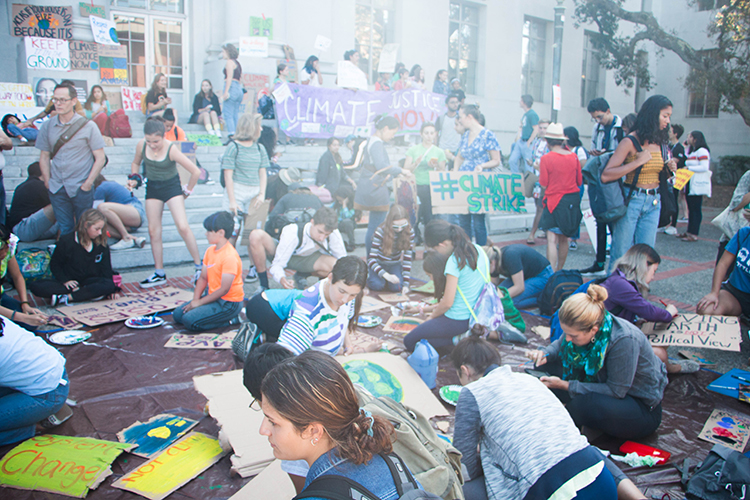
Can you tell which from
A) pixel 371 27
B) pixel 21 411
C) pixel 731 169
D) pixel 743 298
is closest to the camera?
pixel 21 411

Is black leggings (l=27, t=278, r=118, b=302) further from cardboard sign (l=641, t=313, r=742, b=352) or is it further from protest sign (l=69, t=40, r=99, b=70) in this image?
protest sign (l=69, t=40, r=99, b=70)

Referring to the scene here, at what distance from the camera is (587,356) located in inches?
112

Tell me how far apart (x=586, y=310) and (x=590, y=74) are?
737 inches

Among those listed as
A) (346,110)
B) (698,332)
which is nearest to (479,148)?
(698,332)

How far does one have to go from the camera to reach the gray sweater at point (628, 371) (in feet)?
8.97

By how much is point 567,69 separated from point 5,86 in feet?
51.0

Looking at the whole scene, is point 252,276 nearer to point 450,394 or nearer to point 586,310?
point 450,394

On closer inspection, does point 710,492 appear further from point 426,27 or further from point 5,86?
point 426,27

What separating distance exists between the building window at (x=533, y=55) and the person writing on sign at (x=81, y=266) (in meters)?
14.5

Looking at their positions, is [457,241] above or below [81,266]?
above

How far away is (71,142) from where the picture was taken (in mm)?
5578

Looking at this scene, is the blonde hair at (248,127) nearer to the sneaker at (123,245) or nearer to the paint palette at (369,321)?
the sneaker at (123,245)

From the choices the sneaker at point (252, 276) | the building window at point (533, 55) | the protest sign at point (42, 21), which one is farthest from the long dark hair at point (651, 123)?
the building window at point (533, 55)

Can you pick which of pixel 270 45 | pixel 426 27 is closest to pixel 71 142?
pixel 270 45
